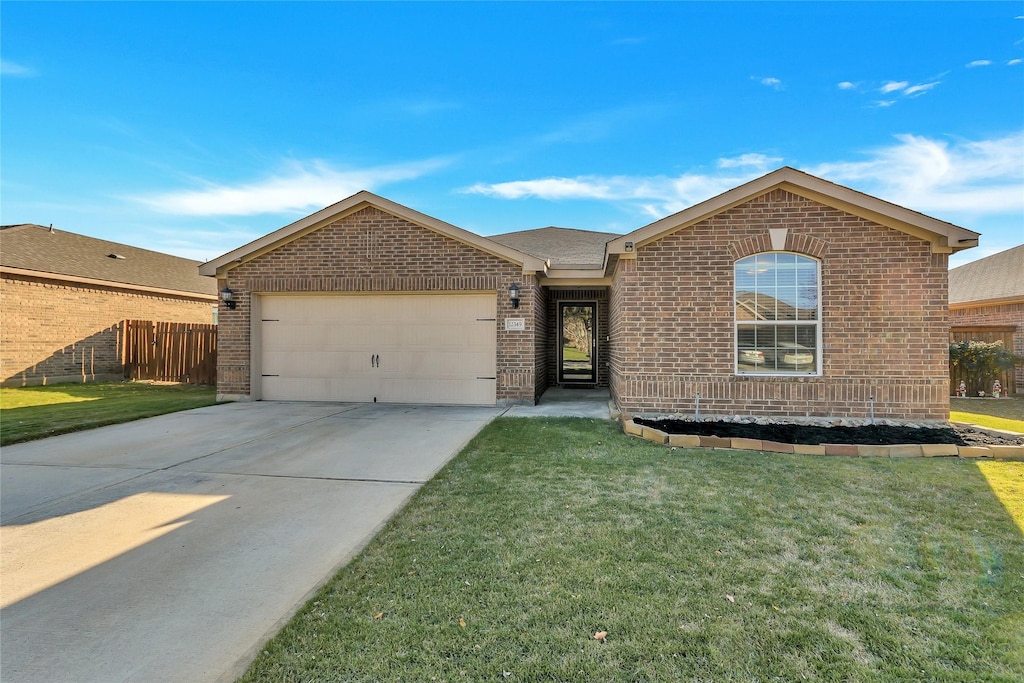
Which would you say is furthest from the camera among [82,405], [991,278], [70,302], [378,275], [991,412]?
[991,278]

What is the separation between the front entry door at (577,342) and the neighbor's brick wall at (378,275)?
3903 millimetres

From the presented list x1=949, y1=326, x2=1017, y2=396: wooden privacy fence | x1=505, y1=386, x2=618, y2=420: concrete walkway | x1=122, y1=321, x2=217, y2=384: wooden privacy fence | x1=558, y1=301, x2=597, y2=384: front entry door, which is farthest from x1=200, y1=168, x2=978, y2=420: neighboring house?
x1=949, y1=326, x2=1017, y2=396: wooden privacy fence

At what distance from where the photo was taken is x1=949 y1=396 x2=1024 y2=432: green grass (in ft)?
25.7

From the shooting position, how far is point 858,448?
225 inches

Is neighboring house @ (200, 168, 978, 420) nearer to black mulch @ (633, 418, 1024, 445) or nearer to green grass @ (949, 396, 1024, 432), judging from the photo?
black mulch @ (633, 418, 1024, 445)

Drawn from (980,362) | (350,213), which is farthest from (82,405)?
(980,362)

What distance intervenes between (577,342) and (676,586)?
1122 cm

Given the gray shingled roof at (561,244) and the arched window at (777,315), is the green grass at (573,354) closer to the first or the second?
the gray shingled roof at (561,244)

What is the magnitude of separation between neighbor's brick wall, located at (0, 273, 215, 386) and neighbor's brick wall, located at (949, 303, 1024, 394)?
26427 millimetres

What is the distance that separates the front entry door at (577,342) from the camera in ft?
44.9

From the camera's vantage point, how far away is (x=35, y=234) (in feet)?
50.7

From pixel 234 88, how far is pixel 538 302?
344 inches

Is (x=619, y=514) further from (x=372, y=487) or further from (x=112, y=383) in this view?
(x=112, y=383)

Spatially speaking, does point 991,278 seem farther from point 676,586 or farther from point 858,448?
point 676,586
